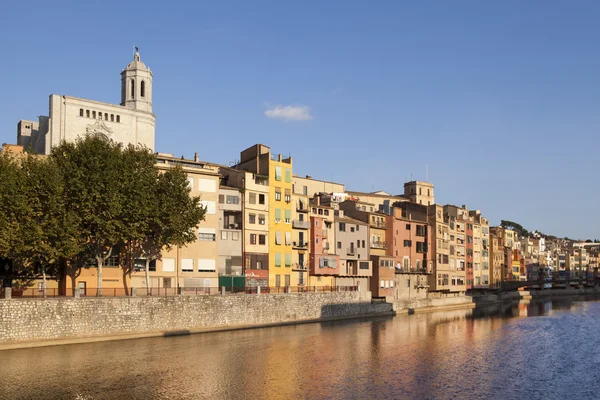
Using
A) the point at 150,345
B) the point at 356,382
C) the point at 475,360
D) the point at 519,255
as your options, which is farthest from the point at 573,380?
the point at 519,255

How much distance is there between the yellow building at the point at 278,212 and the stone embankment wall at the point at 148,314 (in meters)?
6.89

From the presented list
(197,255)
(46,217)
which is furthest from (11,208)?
(197,255)

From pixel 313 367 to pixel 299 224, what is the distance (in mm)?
42768

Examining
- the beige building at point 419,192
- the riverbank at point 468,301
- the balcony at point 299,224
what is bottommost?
the riverbank at point 468,301

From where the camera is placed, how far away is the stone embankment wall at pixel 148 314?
51.3 meters

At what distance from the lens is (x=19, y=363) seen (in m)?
43.8

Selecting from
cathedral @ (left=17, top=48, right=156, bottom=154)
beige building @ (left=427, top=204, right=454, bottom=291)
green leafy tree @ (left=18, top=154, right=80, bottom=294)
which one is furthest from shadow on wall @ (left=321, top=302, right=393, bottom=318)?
cathedral @ (left=17, top=48, right=156, bottom=154)

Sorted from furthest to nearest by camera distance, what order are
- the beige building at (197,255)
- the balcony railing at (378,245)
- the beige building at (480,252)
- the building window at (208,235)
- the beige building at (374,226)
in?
1. the beige building at (480,252)
2. the beige building at (374,226)
3. the balcony railing at (378,245)
4. the building window at (208,235)
5. the beige building at (197,255)

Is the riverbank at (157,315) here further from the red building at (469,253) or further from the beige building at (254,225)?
the red building at (469,253)

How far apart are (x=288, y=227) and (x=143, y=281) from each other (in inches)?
944

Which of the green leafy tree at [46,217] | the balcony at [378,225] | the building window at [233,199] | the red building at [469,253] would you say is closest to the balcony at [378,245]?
the balcony at [378,225]

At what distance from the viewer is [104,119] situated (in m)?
103

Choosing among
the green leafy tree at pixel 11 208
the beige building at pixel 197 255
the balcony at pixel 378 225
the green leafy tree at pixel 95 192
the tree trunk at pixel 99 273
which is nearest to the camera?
the green leafy tree at pixel 11 208

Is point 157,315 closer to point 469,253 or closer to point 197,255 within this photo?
point 197,255
